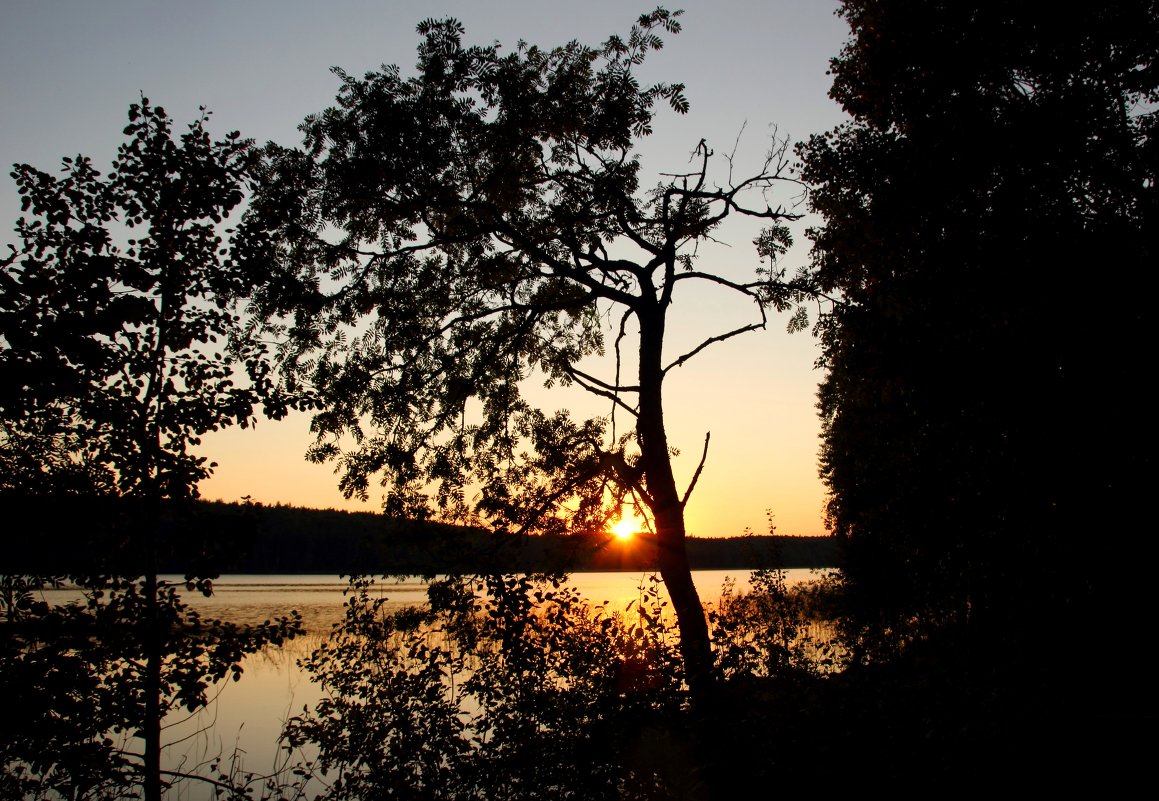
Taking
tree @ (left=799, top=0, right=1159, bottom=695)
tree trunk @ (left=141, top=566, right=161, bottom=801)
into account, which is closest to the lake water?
tree trunk @ (left=141, top=566, right=161, bottom=801)

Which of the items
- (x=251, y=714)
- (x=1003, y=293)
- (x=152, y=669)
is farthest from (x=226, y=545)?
(x=251, y=714)

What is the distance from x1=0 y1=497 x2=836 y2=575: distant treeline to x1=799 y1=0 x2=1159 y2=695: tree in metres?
4.84

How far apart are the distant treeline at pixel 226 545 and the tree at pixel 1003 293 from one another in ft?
15.9

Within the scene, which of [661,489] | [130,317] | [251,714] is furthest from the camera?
[251,714]

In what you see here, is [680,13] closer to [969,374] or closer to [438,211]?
[438,211]

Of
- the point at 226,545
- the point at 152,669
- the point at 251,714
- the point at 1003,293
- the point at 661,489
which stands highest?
the point at 1003,293

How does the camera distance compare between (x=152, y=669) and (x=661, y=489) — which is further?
(x=661, y=489)

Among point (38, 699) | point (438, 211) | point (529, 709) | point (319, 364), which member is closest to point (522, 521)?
point (529, 709)

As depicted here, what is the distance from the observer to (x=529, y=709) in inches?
387

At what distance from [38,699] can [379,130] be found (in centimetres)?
937

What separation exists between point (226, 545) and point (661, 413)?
8286mm

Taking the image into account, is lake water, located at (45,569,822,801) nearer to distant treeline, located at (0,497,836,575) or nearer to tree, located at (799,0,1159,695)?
distant treeline, located at (0,497,836,575)

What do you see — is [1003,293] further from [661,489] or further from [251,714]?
[251,714]

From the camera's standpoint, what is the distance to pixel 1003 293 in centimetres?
1340
